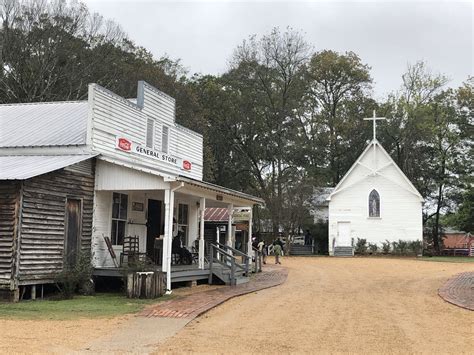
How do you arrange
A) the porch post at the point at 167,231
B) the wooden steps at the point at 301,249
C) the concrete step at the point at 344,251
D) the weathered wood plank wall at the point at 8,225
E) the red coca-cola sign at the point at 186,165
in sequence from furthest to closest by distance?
the wooden steps at the point at 301,249 → the concrete step at the point at 344,251 → the red coca-cola sign at the point at 186,165 → the porch post at the point at 167,231 → the weathered wood plank wall at the point at 8,225

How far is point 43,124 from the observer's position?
18844mm

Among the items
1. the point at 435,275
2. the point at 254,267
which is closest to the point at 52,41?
the point at 254,267

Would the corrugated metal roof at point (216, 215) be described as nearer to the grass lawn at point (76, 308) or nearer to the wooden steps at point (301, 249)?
the wooden steps at point (301, 249)

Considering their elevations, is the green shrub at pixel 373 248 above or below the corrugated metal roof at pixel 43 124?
below

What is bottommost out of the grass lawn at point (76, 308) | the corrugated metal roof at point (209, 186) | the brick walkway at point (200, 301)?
the grass lawn at point (76, 308)

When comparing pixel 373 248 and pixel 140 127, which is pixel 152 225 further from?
pixel 373 248

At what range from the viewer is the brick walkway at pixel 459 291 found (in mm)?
14438

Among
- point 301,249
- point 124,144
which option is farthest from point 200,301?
point 301,249

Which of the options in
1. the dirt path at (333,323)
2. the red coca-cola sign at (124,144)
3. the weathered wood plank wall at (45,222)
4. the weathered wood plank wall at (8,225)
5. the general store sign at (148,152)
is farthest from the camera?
the general store sign at (148,152)

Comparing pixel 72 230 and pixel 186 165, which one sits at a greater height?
pixel 186 165

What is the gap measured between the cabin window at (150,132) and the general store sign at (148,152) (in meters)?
0.27

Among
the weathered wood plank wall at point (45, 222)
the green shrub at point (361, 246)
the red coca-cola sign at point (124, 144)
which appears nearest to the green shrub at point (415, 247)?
the green shrub at point (361, 246)

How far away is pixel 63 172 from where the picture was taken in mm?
15188

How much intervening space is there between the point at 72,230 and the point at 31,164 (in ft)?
6.93
